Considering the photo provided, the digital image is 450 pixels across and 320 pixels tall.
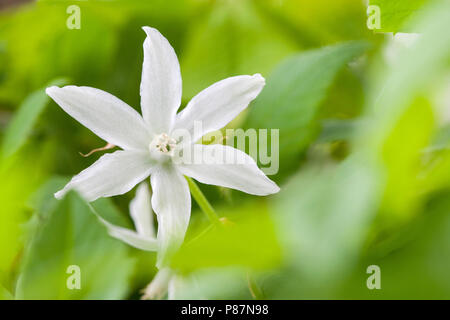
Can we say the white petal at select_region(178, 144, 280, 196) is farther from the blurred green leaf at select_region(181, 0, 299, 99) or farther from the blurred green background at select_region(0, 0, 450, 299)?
the blurred green leaf at select_region(181, 0, 299, 99)

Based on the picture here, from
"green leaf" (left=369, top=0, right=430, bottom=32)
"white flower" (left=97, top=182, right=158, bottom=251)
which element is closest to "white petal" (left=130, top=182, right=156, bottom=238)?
"white flower" (left=97, top=182, right=158, bottom=251)

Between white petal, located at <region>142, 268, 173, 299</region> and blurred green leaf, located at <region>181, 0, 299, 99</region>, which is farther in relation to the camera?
blurred green leaf, located at <region>181, 0, 299, 99</region>

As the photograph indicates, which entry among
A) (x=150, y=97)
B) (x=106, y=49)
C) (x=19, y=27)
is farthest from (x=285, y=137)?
(x=19, y=27)

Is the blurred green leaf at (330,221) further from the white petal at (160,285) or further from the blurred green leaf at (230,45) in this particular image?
the blurred green leaf at (230,45)

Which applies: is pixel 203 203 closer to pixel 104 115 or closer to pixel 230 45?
pixel 104 115

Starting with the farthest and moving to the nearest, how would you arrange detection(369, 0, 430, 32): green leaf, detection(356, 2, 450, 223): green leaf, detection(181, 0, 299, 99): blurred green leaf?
detection(181, 0, 299, 99): blurred green leaf
detection(369, 0, 430, 32): green leaf
detection(356, 2, 450, 223): green leaf

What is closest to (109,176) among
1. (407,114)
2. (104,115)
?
A: (104,115)

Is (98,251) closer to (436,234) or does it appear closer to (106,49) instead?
A: (436,234)
